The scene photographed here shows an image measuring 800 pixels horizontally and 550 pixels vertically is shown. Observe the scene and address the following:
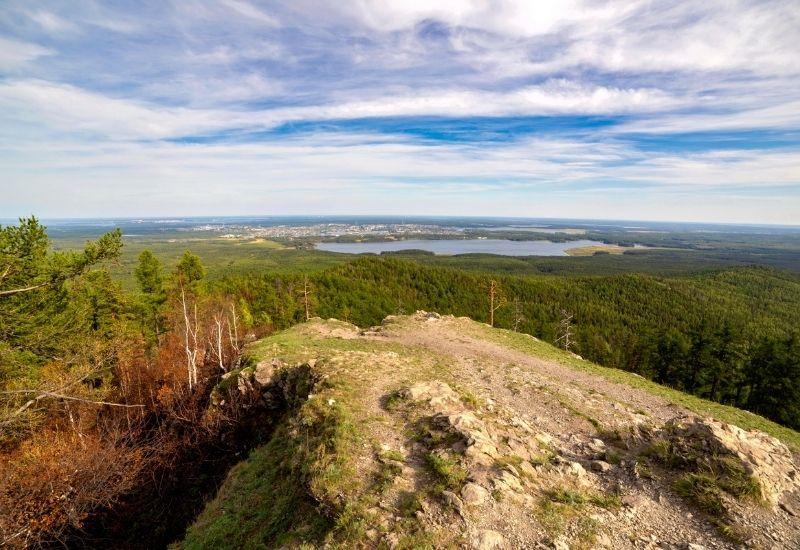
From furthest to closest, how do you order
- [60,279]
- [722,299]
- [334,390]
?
[722,299], [334,390], [60,279]

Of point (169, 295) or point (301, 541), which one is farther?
point (169, 295)

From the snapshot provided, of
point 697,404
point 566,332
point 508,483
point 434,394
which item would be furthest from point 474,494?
point 566,332

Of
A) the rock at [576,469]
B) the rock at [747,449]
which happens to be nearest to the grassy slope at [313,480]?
the rock at [576,469]

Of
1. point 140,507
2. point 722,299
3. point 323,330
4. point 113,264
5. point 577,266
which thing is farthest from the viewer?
point 577,266

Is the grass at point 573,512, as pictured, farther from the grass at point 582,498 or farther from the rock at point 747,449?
the rock at point 747,449

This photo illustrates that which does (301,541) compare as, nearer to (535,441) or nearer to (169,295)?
(535,441)

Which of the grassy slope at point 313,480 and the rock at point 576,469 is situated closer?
the grassy slope at point 313,480

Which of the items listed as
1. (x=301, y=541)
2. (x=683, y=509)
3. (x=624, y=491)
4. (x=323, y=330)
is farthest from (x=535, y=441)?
(x=323, y=330)
